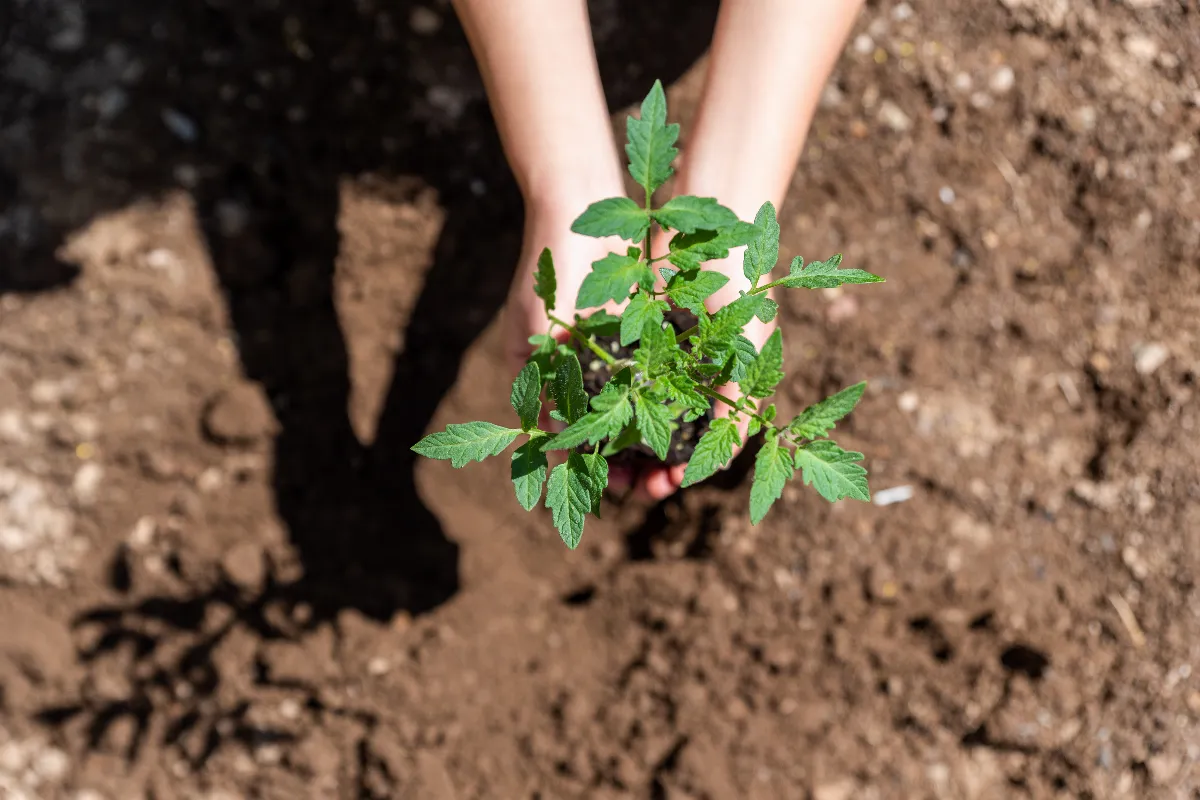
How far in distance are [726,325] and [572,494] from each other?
0.28 m

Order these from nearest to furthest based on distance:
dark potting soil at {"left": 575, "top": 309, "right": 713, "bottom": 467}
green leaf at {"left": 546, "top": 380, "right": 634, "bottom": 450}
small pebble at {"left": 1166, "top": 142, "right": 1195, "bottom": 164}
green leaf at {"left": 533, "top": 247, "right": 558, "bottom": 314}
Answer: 1. green leaf at {"left": 546, "top": 380, "right": 634, "bottom": 450}
2. green leaf at {"left": 533, "top": 247, "right": 558, "bottom": 314}
3. dark potting soil at {"left": 575, "top": 309, "right": 713, "bottom": 467}
4. small pebble at {"left": 1166, "top": 142, "right": 1195, "bottom": 164}

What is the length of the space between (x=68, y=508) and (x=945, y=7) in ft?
7.95

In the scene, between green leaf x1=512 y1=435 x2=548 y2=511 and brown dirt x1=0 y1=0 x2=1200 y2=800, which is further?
brown dirt x1=0 y1=0 x2=1200 y2=800

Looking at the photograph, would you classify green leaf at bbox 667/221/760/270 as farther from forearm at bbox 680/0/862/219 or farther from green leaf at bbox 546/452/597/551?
forearm at bbox 680/0/862/219

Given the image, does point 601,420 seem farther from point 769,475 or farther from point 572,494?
point 769,475

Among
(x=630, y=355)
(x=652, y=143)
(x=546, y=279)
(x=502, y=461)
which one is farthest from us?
(x=502, y=461)

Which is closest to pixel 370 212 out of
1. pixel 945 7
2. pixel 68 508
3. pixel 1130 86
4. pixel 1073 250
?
pixel 68 508

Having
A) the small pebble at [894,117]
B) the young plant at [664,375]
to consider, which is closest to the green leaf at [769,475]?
the young plant at [664,375]

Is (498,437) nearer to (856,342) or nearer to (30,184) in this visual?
(856,342)

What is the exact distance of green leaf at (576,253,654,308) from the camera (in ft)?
3.59

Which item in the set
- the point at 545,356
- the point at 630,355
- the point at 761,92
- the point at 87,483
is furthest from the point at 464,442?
the point at 87,483

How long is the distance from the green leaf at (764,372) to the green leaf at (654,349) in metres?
0.10

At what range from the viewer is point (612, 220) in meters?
1.09

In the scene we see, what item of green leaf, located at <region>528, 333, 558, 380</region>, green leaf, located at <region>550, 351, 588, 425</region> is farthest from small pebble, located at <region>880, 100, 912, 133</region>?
green leaf, located at <region>550, 351, 588, 425</region>
